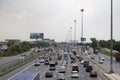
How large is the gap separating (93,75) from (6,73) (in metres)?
18.2

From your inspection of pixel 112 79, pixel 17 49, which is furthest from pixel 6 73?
pixel 17 49

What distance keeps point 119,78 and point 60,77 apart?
35.1ft

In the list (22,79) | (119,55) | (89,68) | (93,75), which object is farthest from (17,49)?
(22,79)

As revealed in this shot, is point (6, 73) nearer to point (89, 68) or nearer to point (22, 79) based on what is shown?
point (89, 68)

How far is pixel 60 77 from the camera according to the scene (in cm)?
5159

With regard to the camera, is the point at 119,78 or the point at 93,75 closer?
the point at 119,78

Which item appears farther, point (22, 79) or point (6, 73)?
point (6, 73)

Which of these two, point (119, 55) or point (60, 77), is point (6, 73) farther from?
point (119, 55)

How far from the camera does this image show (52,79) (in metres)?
53.7

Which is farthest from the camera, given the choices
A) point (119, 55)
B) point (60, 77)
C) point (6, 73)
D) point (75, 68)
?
point (119, 55)

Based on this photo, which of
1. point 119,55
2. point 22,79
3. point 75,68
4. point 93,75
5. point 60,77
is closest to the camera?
point 22,79

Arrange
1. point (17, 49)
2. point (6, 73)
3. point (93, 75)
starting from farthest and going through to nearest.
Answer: point (17, 49), point (6, 73), point (93, 75)

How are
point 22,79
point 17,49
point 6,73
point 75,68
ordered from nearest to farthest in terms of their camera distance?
1. point 22,79
2. point 6,73
3. point 75,68
4. point 17,49

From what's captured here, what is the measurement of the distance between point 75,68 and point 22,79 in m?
38.1
